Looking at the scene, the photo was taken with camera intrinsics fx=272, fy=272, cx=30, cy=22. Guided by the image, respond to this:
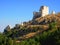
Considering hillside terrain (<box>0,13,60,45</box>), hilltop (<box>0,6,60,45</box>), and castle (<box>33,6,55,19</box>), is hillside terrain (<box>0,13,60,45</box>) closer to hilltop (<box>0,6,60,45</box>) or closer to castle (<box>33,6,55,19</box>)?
hilltop (<box>0,6,60,45</box>)

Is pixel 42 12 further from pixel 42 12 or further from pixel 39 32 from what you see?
pixel 39 32

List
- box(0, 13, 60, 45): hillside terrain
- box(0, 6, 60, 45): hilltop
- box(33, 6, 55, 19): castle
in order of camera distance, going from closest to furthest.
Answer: box(0, 13, 60, 45): hillside terrain → box(0, 6, 60, 45): hilltop → box(33, 6, 55, 19): castle

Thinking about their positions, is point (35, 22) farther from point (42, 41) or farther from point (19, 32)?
point (42, 41)

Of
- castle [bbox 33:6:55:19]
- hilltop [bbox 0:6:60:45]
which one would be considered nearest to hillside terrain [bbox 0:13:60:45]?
hilltop [bbox 0:6:60:45]

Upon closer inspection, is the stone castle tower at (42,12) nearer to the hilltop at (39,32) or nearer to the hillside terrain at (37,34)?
the hilltop at (39,32)

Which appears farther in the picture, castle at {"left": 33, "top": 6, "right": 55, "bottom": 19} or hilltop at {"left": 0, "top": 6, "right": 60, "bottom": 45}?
castle at {"left": 33, "top": 6, "right": 55, "bottom": 19}

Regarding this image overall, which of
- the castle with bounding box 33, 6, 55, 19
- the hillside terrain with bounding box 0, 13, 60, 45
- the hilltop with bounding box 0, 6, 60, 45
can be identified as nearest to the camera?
the hillside terrain with bounding box 0, 13, 60, 45

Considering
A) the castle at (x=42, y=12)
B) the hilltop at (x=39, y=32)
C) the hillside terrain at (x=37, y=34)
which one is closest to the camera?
the hillside terrain at (x=37, y=34)

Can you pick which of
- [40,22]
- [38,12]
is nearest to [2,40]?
[40,22]

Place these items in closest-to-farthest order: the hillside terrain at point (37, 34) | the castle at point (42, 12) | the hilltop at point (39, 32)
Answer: the hillside terrain at point (37, 34), the hilltop at point (39, 32), the castle at point (42, 12)

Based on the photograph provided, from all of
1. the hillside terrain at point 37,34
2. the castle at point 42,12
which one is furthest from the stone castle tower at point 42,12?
the hillside terrain at point 37,34

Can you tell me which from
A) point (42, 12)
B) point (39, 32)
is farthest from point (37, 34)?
point (42, 12)

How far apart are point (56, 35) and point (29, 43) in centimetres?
956

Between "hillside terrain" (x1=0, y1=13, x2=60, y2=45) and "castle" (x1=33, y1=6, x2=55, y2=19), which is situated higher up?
"castle" (x1=33, y1=6, x2=55, y2=19)
